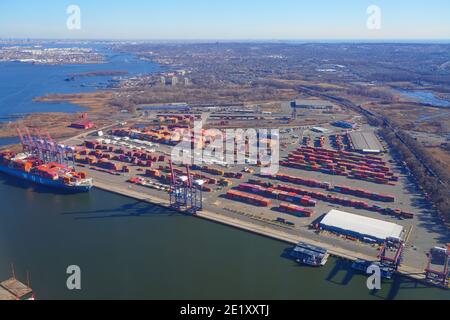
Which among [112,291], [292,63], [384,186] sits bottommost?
[112,291]

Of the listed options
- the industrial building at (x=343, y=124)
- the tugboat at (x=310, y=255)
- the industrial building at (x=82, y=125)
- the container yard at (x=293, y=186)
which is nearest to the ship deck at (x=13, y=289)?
the container yard at (x=293, y=186)

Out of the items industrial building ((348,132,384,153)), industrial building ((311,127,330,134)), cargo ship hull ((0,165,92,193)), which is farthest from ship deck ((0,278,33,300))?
industrial building ((311,127,330,134))

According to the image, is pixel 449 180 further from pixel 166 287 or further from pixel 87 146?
pixel 87 146

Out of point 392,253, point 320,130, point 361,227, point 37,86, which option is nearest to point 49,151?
point 361,227

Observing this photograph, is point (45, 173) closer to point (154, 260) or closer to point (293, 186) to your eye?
point (154, 260)

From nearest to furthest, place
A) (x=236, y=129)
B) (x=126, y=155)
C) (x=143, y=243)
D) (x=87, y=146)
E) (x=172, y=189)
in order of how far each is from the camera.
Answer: (x=143, y=243) < (x=172, y=189) < (x=126, y=155) < (x=87, y=146) < (x=236, y=129)

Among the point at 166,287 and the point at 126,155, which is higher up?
the point at 126,155

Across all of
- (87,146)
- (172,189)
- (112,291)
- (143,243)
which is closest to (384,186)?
(172,189)
